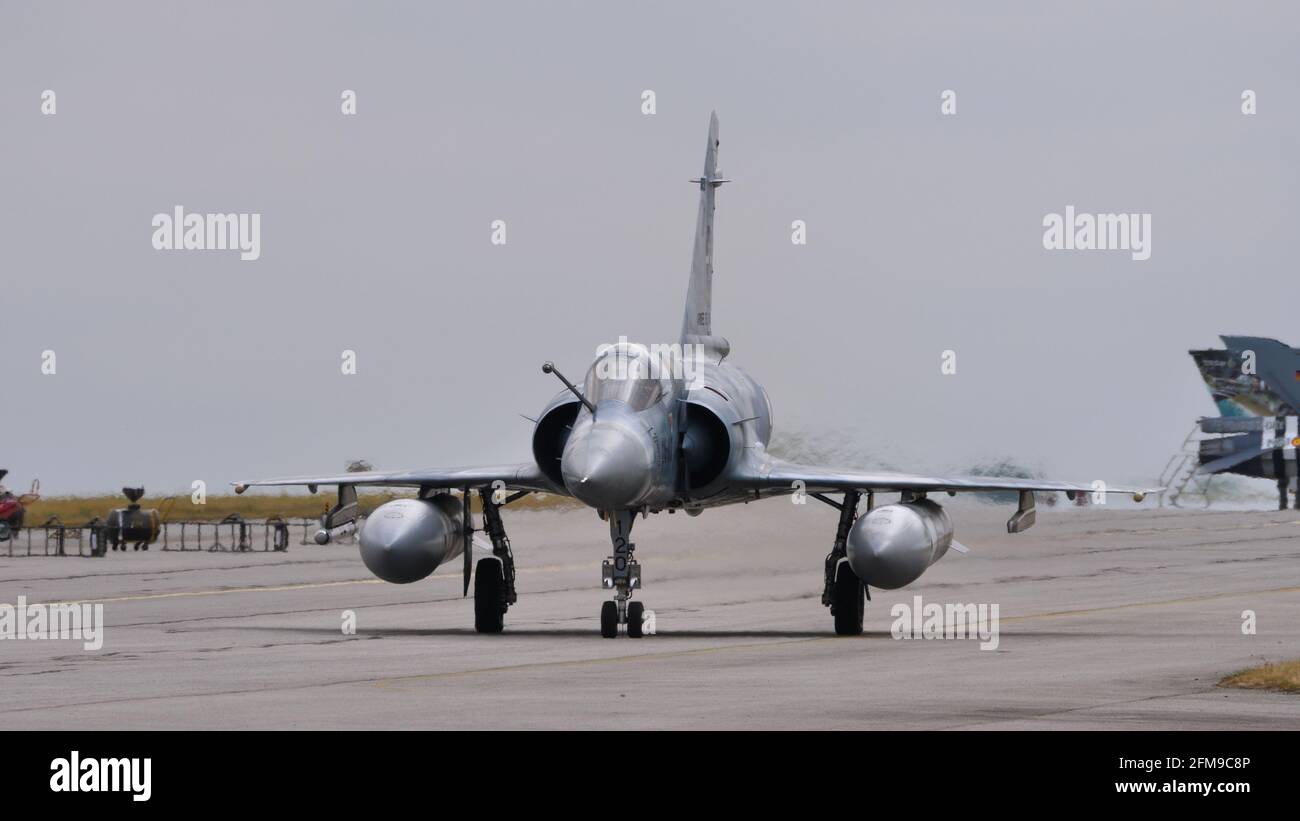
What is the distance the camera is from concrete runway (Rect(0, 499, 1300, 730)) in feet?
53.8

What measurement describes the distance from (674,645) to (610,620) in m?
1.36

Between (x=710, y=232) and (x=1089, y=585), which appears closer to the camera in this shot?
(x=710, y=232)

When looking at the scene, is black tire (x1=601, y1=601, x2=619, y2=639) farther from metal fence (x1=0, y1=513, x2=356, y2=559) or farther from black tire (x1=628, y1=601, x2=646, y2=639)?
metal fence (x1=0, y1=513, x2=356, y2=559)

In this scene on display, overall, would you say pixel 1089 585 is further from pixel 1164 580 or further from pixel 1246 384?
pixel 1246 384

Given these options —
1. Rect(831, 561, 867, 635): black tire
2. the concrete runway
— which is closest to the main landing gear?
Rect(831, 561, 867, 635): black tire

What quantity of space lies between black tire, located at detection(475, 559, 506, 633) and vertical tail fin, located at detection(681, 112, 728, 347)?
5.27 metres

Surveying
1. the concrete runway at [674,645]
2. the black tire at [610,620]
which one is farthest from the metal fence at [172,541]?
the black tire at [610,620]

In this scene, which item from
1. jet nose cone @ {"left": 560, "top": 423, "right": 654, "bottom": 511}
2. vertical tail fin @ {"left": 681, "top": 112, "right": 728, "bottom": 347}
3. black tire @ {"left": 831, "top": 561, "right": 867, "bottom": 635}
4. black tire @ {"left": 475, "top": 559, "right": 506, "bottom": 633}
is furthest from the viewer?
vertical tail fin @ {"left": 681, "top": 112, "right": 728, "bottom": 347}

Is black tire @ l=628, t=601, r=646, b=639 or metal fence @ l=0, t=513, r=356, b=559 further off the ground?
black tire @ l=628, t=601, r=646, b=639

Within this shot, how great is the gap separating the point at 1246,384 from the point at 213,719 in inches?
3362

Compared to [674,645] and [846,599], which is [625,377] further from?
[846,599]

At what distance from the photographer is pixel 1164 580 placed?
40.3 meters

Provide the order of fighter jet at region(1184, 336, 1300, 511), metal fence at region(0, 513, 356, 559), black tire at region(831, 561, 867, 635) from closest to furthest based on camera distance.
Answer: black tire at region(831, 561, 867, 635)
metal fence at region(0, 513, 356, 559)
fighter jet at region(1184, 336, 1300, 511)
